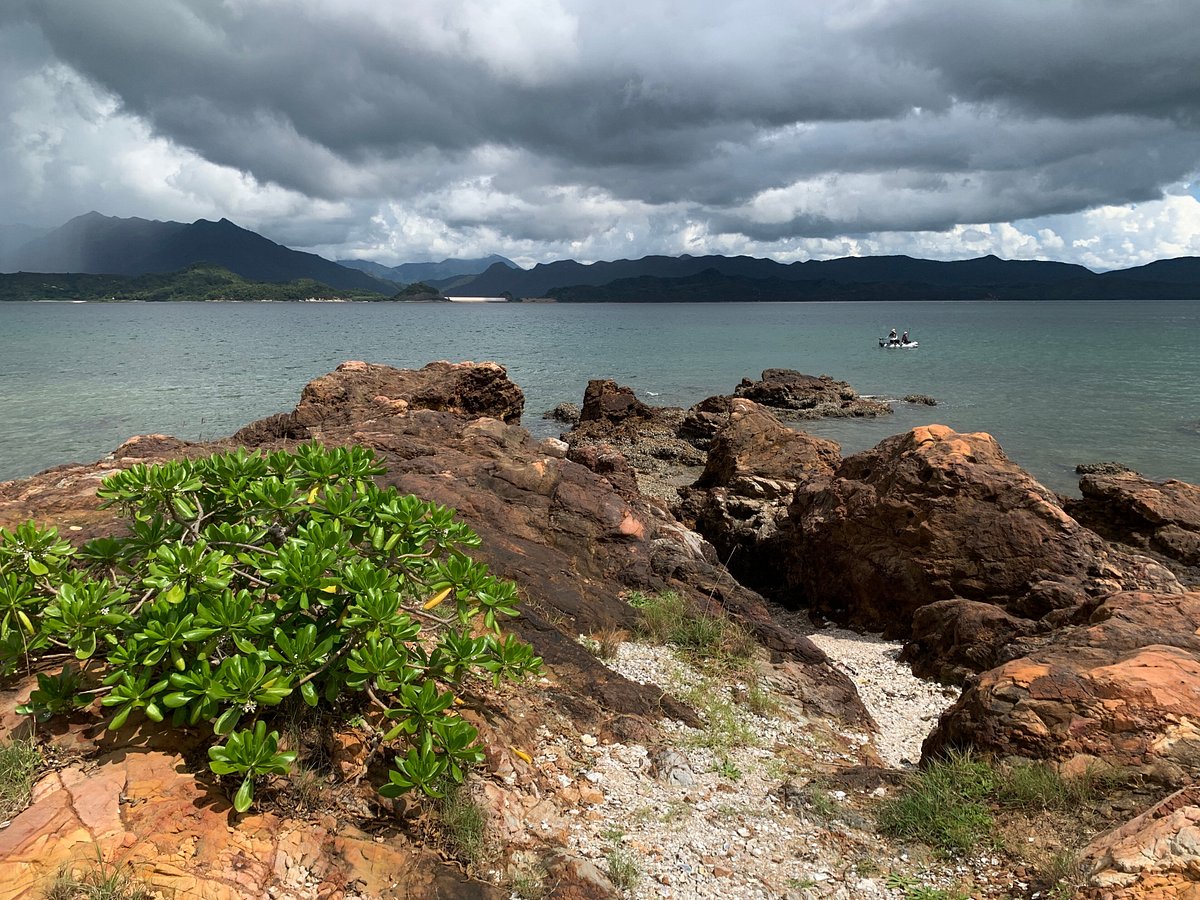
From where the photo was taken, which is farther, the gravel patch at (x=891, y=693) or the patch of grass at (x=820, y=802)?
the gravel patch at (x=891, y=693)

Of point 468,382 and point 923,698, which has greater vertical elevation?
point 468,382

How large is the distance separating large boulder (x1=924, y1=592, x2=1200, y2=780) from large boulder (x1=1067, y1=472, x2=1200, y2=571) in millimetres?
6917

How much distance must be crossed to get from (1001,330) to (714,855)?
129332 mm

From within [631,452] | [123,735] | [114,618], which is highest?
[114,618]

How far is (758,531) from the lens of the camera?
14.6 metres

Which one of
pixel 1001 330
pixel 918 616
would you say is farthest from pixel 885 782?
pixel 1001 330

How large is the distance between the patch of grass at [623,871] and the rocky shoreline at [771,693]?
41mm

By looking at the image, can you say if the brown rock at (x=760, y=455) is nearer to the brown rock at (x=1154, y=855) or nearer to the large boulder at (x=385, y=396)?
the large boulder at (x=385, y=396)

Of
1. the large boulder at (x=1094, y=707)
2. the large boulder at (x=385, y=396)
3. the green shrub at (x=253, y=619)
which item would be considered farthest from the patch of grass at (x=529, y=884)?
the large boulder at (x=385, y=396)

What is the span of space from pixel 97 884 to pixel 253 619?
132 centimetres

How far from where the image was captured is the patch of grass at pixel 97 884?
321cm

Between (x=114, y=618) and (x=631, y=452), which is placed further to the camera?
(x=631, y=452)

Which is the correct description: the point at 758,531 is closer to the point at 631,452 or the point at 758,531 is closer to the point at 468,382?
the point at 468,382

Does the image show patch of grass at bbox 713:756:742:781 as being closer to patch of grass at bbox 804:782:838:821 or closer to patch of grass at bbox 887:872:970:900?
patch of grass at bbox 804:782:838:821
